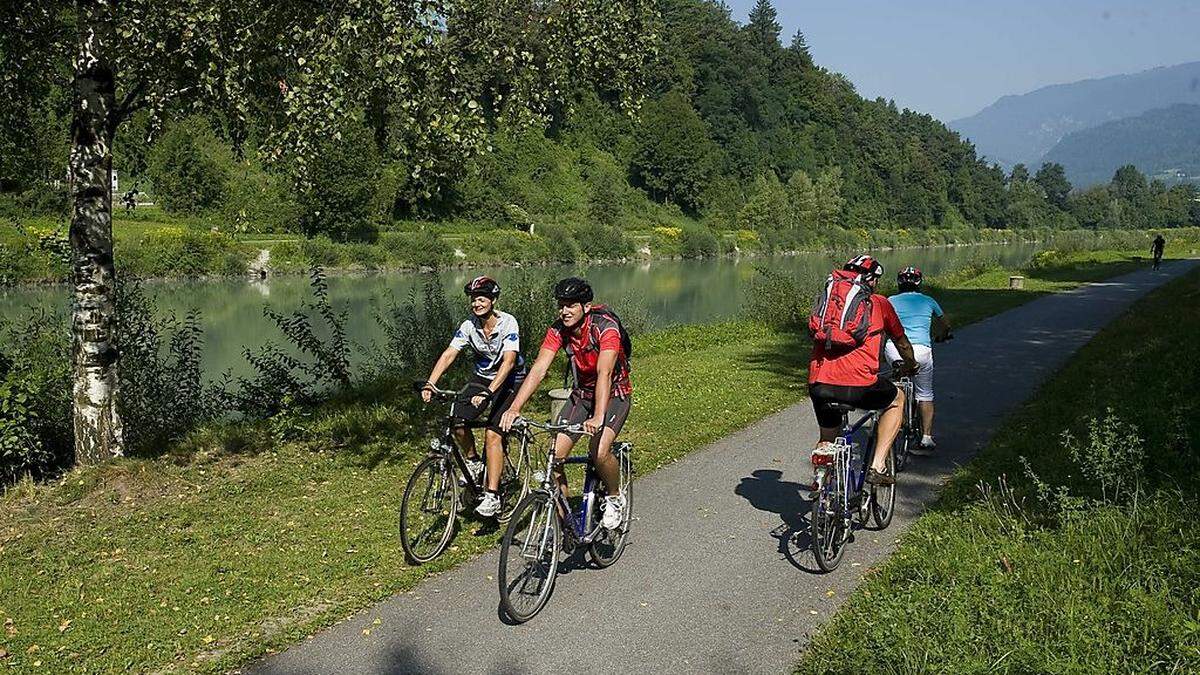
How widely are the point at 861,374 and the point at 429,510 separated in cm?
310

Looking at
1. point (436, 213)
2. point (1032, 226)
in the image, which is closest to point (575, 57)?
point (436, 213)

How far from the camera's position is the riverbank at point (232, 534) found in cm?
525

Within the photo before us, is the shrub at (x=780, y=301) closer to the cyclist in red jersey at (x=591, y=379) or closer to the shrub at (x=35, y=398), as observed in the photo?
the shrub at (x=35, y=398)

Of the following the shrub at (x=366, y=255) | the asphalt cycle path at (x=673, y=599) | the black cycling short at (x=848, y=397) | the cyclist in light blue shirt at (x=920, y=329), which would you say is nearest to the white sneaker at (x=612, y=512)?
the asphalt cycle path at (x=673, y=599)

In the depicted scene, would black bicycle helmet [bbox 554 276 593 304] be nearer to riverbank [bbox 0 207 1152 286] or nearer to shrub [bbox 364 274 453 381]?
riverbank [bbox 0 207 1152 286]

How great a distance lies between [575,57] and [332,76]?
249 cm

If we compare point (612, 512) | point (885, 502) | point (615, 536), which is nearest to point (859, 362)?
point (885, 502)

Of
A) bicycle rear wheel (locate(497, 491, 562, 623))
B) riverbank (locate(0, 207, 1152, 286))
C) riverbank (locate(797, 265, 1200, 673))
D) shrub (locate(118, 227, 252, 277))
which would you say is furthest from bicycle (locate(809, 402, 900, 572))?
shrub (locate(118, 227, 252, 277))

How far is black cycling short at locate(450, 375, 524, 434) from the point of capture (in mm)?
6443

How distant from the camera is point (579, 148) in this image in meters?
107

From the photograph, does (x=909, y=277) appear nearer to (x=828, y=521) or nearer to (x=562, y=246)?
(x=828, y=521)

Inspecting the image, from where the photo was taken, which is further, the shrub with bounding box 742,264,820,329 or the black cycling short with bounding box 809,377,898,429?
the shrub with bounding box 742,264,820,329

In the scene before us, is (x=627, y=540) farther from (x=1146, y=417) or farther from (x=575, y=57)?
(x=1146, y=417)

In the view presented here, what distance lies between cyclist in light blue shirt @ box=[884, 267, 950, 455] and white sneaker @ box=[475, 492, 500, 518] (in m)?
4.34
